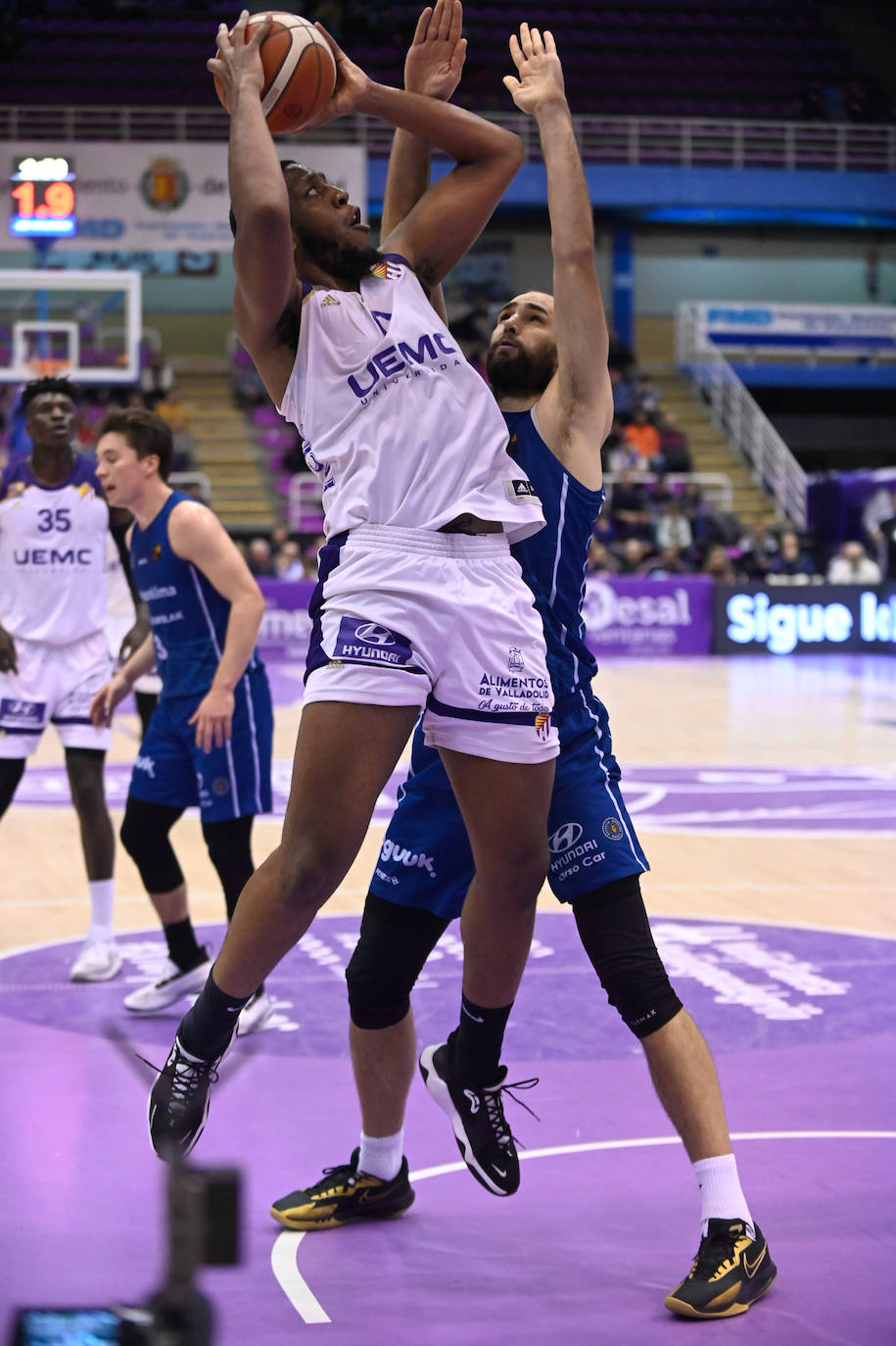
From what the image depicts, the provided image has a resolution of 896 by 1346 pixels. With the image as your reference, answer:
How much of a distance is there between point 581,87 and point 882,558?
36.3 feet

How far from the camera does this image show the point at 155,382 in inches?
926

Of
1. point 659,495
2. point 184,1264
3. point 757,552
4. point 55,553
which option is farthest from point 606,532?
point 184,1264

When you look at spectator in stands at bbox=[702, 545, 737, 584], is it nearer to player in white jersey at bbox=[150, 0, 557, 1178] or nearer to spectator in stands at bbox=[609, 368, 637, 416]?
spectator in stands at bbox=[609, 368, 637, 416]

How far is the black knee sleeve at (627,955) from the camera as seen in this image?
10.6ft

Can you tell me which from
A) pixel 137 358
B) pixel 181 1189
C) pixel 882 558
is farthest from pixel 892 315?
pixel 181 1189

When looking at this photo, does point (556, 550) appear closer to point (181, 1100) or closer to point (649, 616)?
point (181, 1100)

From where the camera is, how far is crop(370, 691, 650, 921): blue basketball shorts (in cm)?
332

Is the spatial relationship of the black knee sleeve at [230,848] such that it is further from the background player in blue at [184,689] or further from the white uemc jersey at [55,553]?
the white uemc jersey at [55,553]

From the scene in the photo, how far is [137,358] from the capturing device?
826 inches

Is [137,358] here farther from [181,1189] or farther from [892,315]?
[181,1189]

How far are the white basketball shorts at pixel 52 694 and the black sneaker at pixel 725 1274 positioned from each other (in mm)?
3369

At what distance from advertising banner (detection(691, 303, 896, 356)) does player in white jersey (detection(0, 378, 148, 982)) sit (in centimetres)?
2277

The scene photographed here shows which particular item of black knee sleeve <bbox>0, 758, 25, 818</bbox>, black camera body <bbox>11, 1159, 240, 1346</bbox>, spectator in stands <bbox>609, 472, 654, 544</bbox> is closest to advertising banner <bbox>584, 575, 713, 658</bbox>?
spectator in stands <bbox>609, 472, 654, 544</bbox>

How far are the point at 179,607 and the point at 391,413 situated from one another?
237 centimetres
